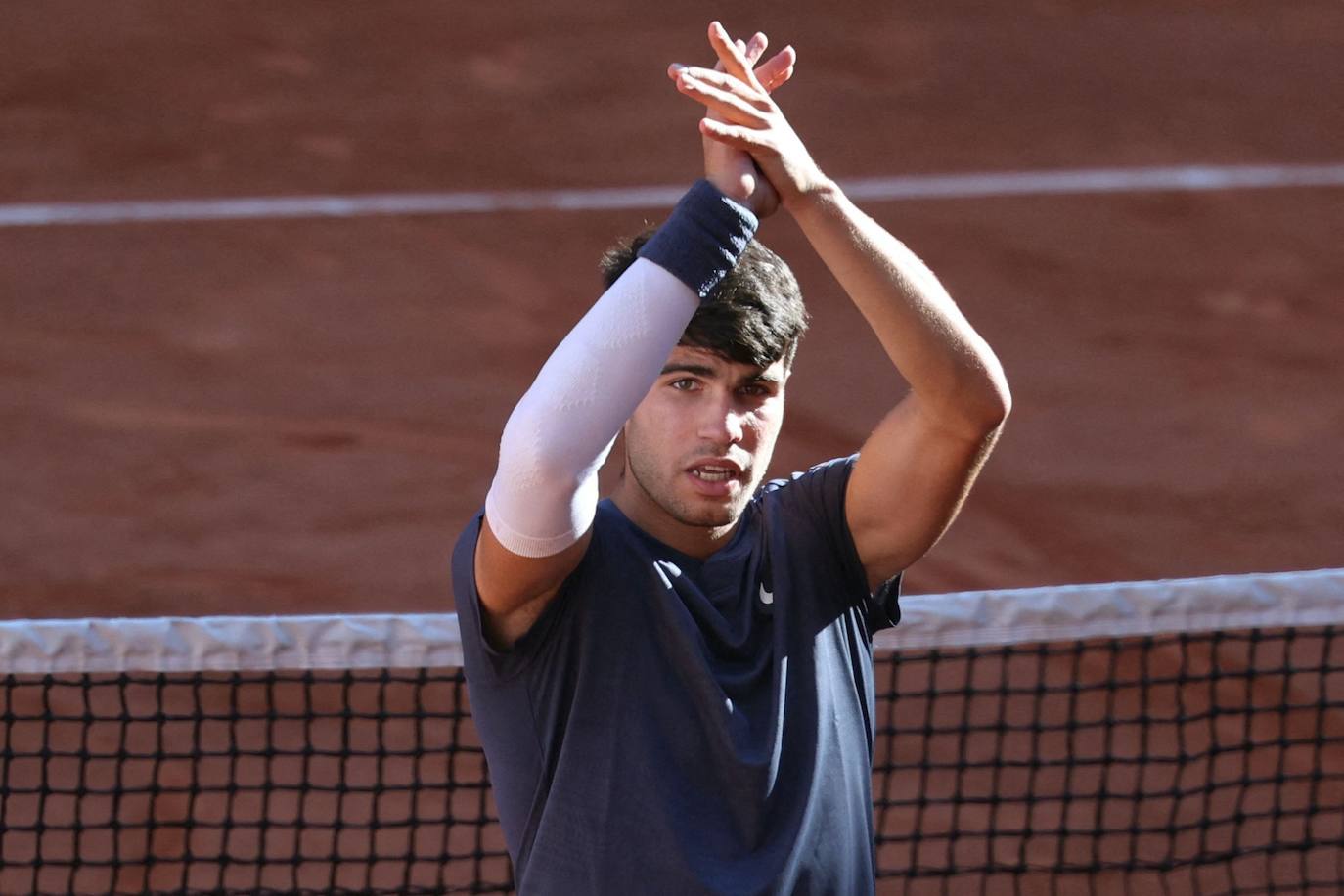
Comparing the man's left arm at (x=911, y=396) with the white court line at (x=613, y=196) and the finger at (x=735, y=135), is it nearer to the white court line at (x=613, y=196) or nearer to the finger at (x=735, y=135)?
the finger at (x=735, y=135)

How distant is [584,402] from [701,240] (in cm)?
24

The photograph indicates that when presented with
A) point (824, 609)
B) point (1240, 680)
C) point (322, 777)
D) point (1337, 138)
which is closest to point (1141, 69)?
point (1337, 138)

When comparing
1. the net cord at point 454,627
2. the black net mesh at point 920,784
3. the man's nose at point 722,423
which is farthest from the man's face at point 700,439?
the black net mesh at point 920,784

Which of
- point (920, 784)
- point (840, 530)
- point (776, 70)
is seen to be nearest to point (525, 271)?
point (920, 784)

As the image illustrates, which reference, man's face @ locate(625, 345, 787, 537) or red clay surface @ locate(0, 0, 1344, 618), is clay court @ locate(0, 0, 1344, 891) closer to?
red clay surface @ locate(0, 0, 1344, 618)

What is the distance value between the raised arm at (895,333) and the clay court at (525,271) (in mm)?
3765

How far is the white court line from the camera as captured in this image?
745cm

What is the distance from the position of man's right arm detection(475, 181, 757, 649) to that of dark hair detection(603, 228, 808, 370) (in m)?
0.15

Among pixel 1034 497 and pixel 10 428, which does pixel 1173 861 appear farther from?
pixel 10 428

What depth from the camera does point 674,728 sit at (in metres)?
1.92

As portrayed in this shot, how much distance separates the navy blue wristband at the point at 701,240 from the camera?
1886mm

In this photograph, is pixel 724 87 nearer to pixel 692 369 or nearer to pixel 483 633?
pixel 692 369

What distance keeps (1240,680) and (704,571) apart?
12.5ft

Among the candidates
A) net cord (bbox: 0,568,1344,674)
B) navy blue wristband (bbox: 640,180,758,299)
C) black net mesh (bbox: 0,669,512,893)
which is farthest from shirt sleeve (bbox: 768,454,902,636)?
black net mesh (bbox: 0,669,512,893)
